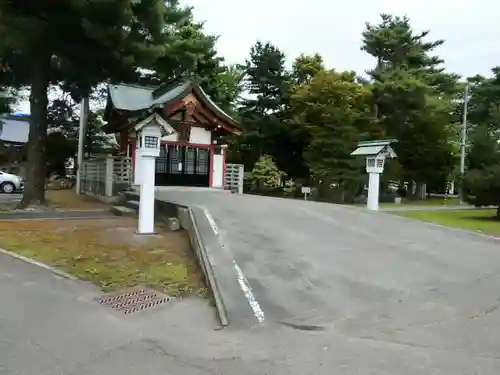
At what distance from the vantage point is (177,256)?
764cm

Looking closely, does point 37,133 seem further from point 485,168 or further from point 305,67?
point 305,67

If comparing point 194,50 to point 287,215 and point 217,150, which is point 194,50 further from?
point 287,215

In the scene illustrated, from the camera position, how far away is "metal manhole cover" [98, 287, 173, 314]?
17.1 ft

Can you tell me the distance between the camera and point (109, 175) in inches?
674

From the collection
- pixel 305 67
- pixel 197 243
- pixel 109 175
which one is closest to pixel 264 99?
pixel 305 67

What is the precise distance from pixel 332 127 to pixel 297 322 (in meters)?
18.8

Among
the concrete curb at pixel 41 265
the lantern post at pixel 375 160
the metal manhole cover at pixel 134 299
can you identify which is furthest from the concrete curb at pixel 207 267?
the lantern post at pixel 375 160

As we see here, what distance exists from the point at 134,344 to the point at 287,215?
755cm

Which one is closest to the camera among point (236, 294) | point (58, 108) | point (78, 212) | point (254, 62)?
point (236, 294)

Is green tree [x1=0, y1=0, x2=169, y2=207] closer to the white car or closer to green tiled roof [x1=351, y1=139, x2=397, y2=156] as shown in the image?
green tiled roof [x1=351, y1=139, x2=397, y2=156]

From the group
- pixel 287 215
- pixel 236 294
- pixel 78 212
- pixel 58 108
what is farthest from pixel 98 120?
pixel 236 294

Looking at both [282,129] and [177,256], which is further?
[282,129]

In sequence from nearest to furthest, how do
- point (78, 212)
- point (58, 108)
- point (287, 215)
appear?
point (287, 215) → point (78, 212) → point (58, 108)

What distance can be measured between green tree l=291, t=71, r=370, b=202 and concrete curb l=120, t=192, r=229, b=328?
1286 cm
